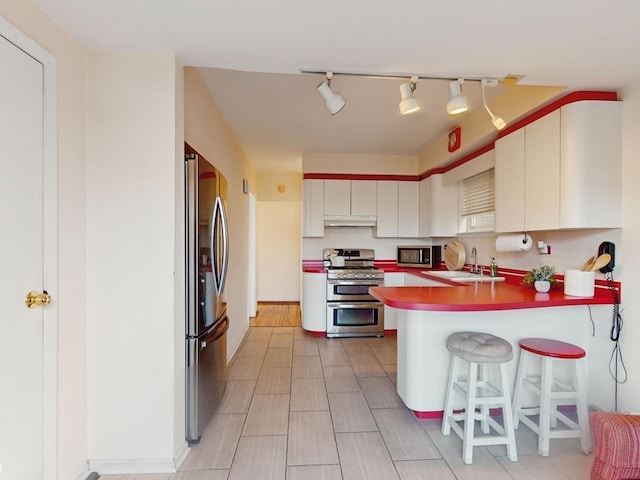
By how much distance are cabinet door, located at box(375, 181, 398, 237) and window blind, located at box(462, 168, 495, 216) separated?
38.4 inches

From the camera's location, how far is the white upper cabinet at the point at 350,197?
14.9 feet

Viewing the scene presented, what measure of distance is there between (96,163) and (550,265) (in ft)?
10.6

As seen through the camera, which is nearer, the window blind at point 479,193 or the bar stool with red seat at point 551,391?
the bar stool with red seat at point 551,391

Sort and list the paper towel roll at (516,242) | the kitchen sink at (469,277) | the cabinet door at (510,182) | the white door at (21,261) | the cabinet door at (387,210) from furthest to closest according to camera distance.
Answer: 1. the cabinet door at (387,210)
2. the kitchen sink at (469,277)
3. the paper towel roll at (516,242)
4. the cabinet door at (510,182)
5. the white door at (21,261)

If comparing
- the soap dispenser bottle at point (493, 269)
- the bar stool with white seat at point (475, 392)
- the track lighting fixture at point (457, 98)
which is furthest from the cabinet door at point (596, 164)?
the soap dispenser bottle at point (493, 269)

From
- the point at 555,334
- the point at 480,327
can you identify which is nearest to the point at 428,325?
the point at 480,327

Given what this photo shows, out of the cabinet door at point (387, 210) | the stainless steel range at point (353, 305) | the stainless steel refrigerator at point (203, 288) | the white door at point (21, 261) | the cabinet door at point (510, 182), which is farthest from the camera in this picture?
the cabinet door at point (387, 210)

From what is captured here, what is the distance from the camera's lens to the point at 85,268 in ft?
5.66

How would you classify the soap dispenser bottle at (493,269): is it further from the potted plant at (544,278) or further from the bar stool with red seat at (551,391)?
the bar stool with red seat at (551,391)

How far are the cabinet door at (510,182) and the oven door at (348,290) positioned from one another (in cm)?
193

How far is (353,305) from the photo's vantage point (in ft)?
14.1

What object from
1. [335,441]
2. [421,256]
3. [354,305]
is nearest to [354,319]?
[354,305]

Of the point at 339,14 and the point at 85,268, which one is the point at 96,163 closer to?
the point at 85,268

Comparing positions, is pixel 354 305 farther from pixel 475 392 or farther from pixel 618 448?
pixel 618 448
